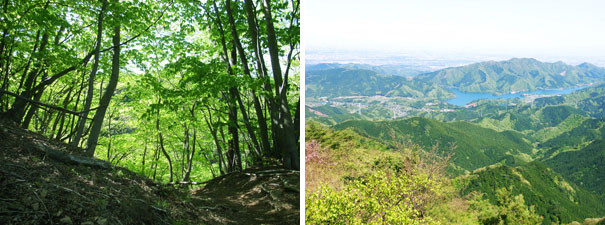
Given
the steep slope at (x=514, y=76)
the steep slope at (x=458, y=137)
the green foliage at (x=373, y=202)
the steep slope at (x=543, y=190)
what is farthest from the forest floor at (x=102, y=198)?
the steep slope at (x=514, y=76)

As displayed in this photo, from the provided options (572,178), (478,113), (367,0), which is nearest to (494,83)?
(478,113)

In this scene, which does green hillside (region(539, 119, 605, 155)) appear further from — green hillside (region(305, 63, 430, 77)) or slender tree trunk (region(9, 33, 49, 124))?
slender tree trunk (region(9, 33, 49, 124))

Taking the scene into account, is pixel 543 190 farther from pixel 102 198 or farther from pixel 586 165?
pixel 102 198

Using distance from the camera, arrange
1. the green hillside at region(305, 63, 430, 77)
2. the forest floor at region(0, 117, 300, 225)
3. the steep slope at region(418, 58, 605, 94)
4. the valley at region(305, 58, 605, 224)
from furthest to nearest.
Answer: the green hillside at region(305, 63, 430, 77) < the steep slope at region(418, 58, 605, 94) < the valley at region(305, 58, 605, 224) < the forest floor at region(0, 117, 300, 225)

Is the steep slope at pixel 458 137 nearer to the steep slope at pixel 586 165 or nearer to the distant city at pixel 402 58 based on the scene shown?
the steep slope at pixel 586 165

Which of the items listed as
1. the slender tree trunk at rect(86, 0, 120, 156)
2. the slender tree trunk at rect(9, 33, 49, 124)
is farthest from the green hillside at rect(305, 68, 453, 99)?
the slender tree trunk at rect(9, 33, 49, 124)

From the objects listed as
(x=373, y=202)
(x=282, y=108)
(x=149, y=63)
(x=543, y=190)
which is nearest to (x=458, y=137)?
(x=543, y=190)
